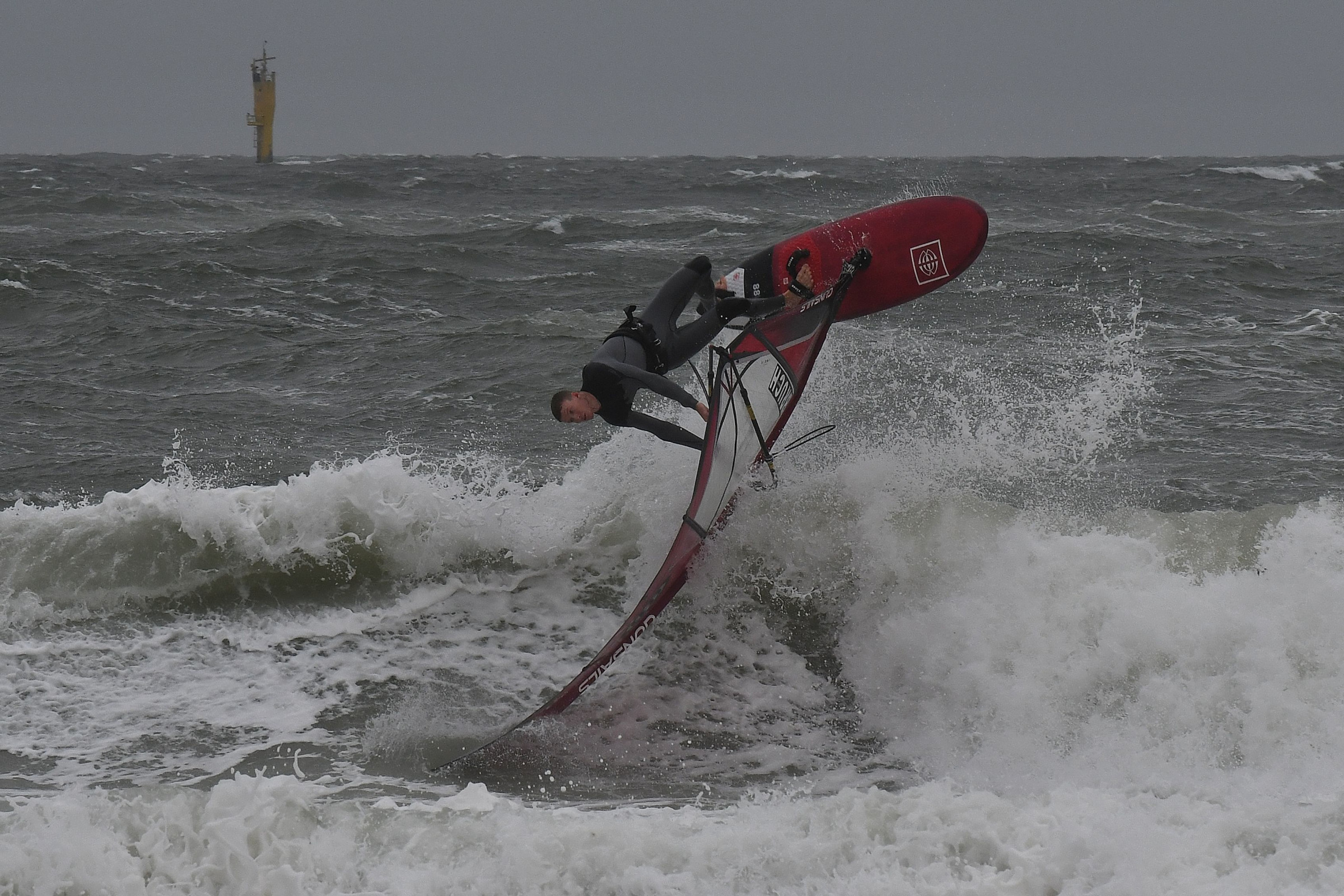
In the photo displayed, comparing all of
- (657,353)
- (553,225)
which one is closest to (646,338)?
(657,353)

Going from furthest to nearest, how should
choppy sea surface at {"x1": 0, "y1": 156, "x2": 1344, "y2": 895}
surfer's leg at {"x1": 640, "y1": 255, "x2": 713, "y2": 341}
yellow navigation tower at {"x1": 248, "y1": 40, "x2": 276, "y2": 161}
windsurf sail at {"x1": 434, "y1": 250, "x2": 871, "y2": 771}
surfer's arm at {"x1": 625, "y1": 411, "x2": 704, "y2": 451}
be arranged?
yellow navigation tower at {"x1": 248, "y1": 40, "x2": 276, "y2": 161} → surfer's leg at {"x1": 640, "y1": 255, "x2": 713, "y2": 341} → surfer's arm at {"x1": 625, "y1": 411, "x2": 704, "y2": 451} → windsurf sail at {"x1": 434, "y1": 250, "x2": 871, "y2": 771} → choppy sea surface at {"x1": 0, "y1": 156, "x2": 1344, "y2": 895}

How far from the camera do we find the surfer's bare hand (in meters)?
7.03

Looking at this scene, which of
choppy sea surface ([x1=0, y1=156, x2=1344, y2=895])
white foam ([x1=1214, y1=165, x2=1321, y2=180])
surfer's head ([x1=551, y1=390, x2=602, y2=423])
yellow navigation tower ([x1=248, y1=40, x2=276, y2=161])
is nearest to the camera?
choppy sea surface ([x1=0, y1=156, x2=1344, y2=895])

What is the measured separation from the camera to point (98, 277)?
16.1 meters

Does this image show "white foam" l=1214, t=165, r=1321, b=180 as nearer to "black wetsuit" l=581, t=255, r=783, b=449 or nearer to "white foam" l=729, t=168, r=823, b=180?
"white foam" l=729, t=168, r=823, b=180

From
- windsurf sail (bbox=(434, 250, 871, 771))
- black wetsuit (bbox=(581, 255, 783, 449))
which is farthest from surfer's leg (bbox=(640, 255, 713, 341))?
windsurf sail (bbox=(434, 250, 871, 771))

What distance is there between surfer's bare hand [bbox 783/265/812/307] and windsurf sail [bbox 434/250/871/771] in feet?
0.27

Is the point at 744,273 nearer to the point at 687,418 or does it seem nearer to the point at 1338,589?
the point at 687,418

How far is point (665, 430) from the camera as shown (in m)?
6.48

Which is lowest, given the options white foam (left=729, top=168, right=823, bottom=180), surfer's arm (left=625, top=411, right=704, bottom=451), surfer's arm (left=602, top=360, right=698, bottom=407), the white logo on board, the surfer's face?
surfer's arm (left=625, top=411, right=704, bottom=451)

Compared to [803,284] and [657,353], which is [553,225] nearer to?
[803,284]

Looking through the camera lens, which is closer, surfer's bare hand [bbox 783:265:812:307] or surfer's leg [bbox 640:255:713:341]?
surfer's leg [bbox 640:255:713:341]

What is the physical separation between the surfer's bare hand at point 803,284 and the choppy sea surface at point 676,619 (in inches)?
38.1

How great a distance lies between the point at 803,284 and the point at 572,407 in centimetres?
202
